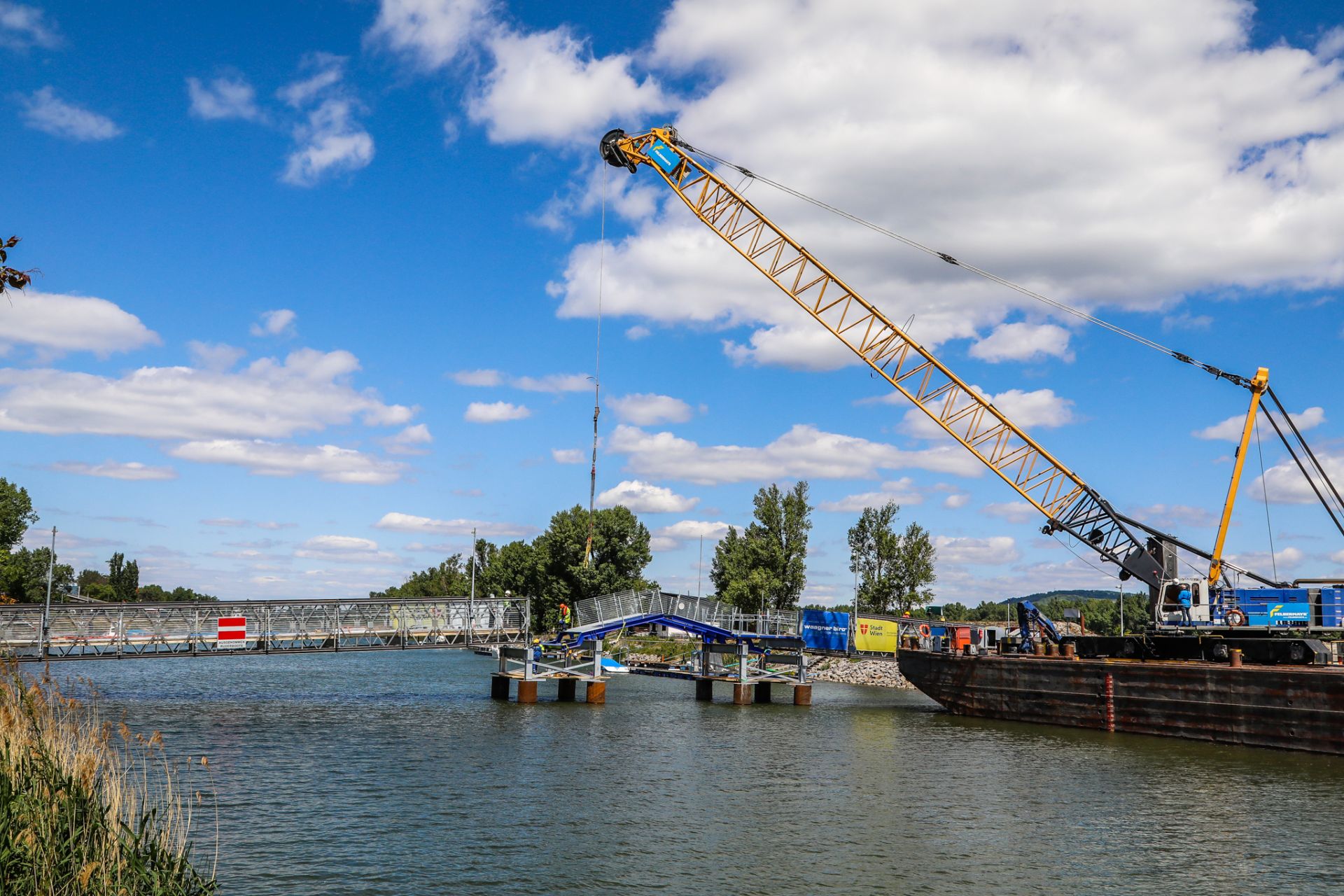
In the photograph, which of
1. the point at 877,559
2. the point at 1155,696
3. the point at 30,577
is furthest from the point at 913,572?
the point at 30,577

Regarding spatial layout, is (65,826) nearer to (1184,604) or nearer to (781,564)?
(1184,604)

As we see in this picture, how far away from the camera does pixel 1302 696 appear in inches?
1922

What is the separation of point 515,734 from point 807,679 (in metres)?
32.1

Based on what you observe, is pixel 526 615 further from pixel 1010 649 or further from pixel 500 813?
pixel 500 813

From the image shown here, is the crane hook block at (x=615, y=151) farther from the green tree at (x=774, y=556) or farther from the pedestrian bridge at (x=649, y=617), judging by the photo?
the green tree at (x=774, y=556)

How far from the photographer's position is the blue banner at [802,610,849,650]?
349 feet

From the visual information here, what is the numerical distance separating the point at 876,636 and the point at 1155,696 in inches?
2127

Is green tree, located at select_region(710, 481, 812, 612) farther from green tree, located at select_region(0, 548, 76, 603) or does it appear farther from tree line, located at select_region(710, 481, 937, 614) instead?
green tree, located at select_region(0, 548, 76, 603)

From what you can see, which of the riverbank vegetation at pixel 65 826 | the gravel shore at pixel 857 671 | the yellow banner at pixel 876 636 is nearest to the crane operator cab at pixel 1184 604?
the gravel shore at pixel 857 671

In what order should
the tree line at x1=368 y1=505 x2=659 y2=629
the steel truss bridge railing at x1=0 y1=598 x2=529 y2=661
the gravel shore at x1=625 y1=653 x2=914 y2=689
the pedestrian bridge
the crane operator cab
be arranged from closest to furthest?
the crane operator cab → the steel truss bridge railing at x1=0 y1=598 x2=529 y2=661 → the pedestrian bridge → the gravel shore at x1=625 y1=653 x2=914 y2=689 → the tree line at x1=368 y1=505 x2=659 y2=629

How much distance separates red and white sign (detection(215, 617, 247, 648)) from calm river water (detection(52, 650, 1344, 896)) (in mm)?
4526

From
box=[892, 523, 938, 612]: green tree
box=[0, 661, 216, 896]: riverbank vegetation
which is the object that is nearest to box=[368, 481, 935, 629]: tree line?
box=[892, 523, 938, 612]: green tree

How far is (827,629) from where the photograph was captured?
106750mm

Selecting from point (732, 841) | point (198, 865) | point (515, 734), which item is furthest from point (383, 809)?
point (515, 734)
